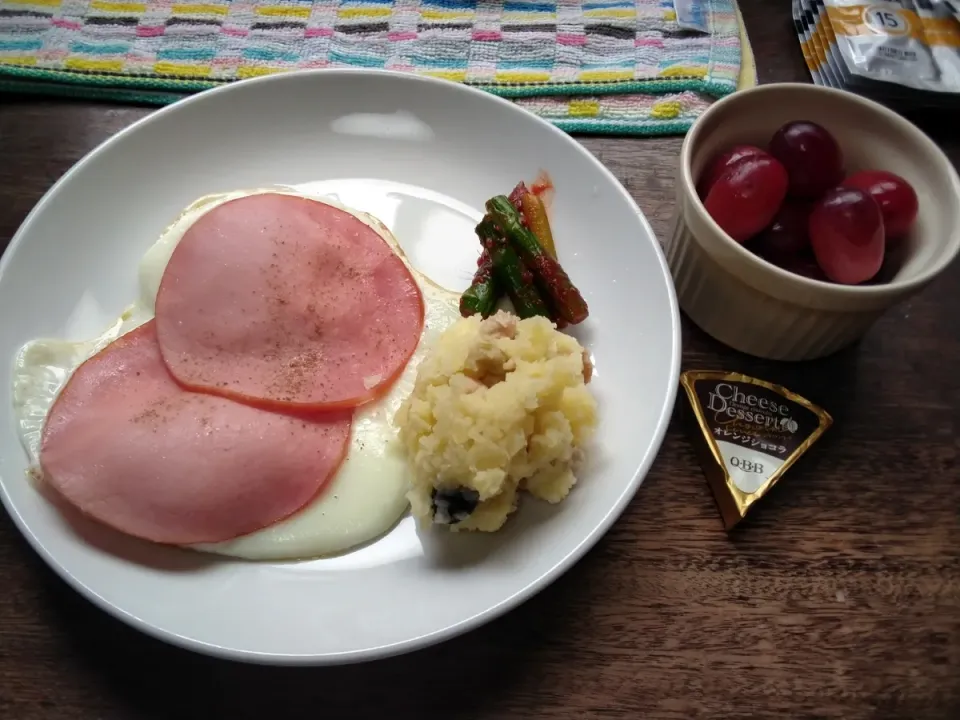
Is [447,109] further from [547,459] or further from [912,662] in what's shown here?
[912,662]

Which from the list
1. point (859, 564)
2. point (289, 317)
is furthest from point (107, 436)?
point (859, 564)

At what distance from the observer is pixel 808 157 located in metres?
1.14

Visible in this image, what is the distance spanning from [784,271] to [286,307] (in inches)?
31.5

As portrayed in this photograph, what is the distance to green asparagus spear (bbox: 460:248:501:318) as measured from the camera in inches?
48.7

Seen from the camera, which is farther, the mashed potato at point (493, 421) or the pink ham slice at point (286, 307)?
the pink ham slice at point (286, 307)

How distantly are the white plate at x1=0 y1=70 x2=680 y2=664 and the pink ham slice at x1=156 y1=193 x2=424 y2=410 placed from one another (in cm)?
13

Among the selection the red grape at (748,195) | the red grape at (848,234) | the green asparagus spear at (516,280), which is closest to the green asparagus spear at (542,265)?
the green asparagus spear at (516,280)

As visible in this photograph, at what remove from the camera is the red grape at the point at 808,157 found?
1139 mm

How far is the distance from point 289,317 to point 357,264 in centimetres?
16

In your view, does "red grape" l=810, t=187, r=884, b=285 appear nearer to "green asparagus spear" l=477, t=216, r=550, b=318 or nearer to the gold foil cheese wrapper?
the gold foil cheese wrapper

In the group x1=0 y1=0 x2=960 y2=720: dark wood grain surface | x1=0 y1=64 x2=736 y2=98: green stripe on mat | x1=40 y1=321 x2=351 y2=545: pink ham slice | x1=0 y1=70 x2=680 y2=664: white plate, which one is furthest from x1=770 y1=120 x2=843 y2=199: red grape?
x1=40 y1=321 x2=351 y2=545: pink ham slice

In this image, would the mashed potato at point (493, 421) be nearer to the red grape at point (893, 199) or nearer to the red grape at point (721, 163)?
the red grape at point (721, 163)

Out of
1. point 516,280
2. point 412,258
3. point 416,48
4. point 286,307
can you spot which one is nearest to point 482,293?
point 516,280

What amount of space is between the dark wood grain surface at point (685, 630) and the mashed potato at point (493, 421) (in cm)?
19
